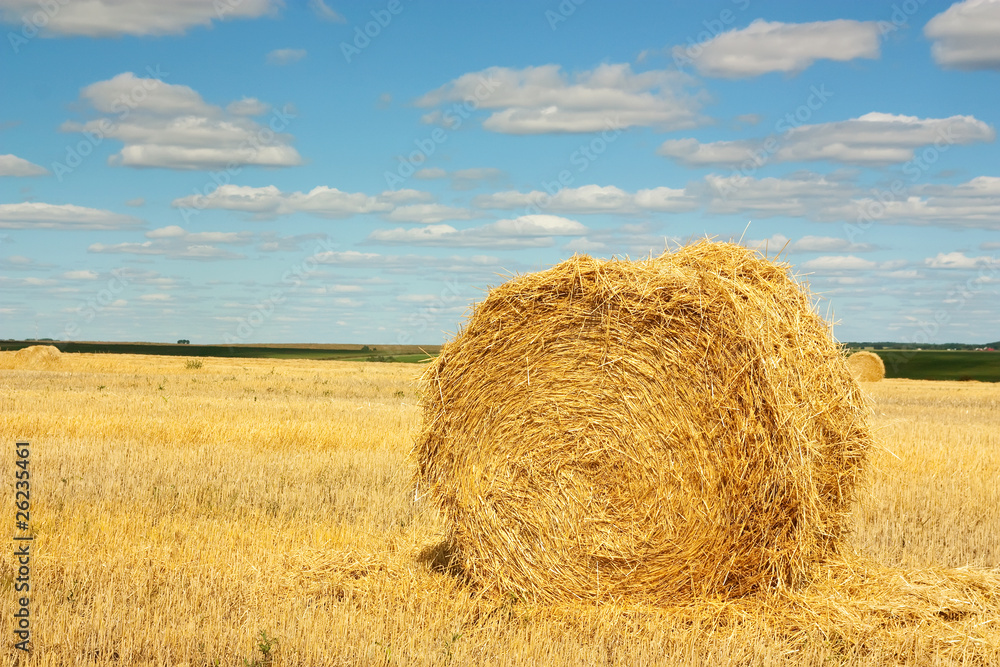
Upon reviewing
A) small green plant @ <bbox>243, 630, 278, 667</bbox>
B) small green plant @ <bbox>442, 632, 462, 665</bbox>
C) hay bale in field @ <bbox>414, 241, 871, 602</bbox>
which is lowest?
small green plant @ <bbox>442, 632, 462, 665</bbox>

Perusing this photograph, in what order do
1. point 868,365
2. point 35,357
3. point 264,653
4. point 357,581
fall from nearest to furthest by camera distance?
point 264,653
point 357,581
point 868,365
point 35,357

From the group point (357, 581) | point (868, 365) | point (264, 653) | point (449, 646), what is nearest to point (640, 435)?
point (449, 646)

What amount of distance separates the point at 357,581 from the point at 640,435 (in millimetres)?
2470

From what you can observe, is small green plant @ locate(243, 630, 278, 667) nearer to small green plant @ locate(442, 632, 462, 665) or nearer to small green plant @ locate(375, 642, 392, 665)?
small green plant @ locate(375, 642, 392, 665)

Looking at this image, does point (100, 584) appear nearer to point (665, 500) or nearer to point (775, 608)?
point (665, 500)

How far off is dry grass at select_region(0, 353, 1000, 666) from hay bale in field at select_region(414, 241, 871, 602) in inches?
13.3

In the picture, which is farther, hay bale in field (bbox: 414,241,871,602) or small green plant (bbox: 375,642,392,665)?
hay bale in field (bbox: 414,241,871,602)

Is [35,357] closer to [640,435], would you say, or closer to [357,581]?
[357,581]

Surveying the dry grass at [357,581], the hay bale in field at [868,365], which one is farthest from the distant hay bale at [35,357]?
the hay bale in field at [868,365]

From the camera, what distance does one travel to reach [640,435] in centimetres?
658

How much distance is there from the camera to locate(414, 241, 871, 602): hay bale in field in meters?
6.31

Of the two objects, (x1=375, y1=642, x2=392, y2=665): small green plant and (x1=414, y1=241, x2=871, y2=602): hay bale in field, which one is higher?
(x1=414, y1=241, x2=871, y2=602): hay bale in field

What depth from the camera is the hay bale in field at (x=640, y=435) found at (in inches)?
248

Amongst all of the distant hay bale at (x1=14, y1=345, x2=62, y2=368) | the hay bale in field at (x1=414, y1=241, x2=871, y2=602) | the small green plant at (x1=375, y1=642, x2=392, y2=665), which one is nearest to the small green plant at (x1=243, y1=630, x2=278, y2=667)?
the small green plant at (x1=375, y1=642, x2=392, y2=665)
